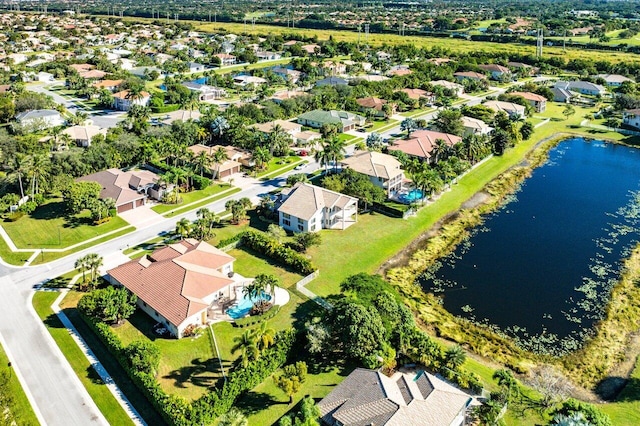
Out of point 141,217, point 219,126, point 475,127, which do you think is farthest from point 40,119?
point 475,127

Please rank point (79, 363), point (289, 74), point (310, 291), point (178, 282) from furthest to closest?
point (289, 74) → point (310, 291) → point (178, 282) → point (79, 363)

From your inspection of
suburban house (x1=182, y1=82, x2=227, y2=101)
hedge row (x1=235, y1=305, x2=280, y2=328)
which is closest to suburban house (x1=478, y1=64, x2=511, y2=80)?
suburban house (x1=182, y1=82, x2=227, y2=101)

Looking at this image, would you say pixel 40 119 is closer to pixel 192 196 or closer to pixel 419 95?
pixel 192 196

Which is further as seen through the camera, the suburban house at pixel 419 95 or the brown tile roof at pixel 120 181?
the suburban house at pixel 419 95

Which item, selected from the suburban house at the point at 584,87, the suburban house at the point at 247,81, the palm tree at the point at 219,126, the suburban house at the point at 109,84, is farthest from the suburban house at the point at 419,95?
the suburban house at the point at 109,84

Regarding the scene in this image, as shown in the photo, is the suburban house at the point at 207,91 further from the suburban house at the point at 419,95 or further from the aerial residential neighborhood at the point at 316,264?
the suburban house at the point at 419,95

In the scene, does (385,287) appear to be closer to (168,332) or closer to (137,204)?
(168,332)
